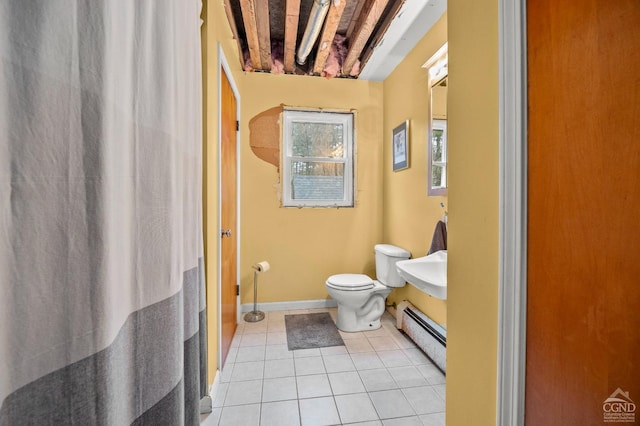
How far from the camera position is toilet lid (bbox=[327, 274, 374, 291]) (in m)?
2.16

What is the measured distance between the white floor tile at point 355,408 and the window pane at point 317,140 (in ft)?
6.98

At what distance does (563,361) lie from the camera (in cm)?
59

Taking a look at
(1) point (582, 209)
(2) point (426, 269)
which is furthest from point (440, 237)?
(1) point (582, 209)

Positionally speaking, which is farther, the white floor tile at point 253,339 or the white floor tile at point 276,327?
the white floor tile at point 276,327

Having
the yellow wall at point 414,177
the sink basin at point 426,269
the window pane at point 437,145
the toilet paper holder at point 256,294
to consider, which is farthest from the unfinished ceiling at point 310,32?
the toilet paper holder at point 256,294

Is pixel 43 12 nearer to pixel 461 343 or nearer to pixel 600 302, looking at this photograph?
pixel 600 302

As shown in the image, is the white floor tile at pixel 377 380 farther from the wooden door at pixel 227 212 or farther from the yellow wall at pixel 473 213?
the wooden door at pixel 227 212

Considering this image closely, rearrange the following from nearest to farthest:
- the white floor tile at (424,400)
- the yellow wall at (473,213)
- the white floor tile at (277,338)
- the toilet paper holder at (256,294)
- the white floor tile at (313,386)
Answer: the yellow wall at (473,213), the white floor tile at (424,400), the white floor tile at (313,386), the white floor tile at (277,338), the toilet paper holder at (256,294)

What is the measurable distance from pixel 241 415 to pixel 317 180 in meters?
2.04

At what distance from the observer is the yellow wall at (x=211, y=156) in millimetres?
1363

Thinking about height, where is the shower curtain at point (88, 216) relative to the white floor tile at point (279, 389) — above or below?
above

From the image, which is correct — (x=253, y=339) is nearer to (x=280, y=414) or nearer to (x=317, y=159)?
(x=280, y=414)

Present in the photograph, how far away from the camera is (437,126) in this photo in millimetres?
1858

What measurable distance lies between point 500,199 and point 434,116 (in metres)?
1.37
